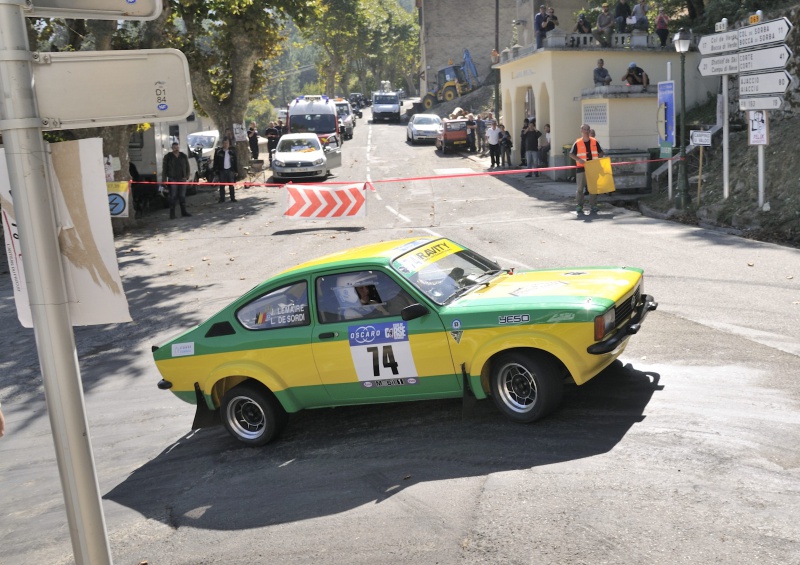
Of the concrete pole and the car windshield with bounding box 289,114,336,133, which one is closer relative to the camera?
the concrete pole

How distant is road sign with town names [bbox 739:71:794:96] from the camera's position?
1583cm

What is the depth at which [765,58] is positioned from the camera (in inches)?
640

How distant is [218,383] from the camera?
8094 mm

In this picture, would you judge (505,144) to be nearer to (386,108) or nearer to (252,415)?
(252,415)

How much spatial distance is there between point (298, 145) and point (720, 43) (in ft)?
56.6

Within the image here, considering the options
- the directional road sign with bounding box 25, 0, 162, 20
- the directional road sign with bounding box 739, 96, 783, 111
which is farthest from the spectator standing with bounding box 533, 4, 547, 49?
the directional road sign with bounding box 25, 0, 162, 20

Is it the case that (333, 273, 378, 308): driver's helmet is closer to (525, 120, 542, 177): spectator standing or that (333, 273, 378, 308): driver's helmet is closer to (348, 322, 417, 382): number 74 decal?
(348, 322, 417, 382): number 74 decal

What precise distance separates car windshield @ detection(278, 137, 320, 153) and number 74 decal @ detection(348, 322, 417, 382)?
78.9 ft

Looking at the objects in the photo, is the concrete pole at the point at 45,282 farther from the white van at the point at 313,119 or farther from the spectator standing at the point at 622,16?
the white van at the point at 313,119

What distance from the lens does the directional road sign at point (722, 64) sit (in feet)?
56.3

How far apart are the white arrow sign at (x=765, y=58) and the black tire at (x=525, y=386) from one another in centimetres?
1132

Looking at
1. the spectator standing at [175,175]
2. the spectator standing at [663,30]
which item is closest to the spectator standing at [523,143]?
the spectator standing at [663,30]

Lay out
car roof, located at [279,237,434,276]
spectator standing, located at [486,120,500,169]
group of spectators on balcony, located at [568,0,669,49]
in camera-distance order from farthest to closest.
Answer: spectator standing, located at [486,120,500,169] → group of spectators on balcony, located at [568,0,669,49] → car roof, located at [279,237,434,276]

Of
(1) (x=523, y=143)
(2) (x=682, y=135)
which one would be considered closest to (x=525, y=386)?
(2) (x=682, y=135)
